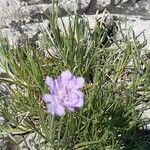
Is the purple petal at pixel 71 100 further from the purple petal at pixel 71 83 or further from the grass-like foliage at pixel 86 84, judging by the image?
the grass-like foliage at pixel 86 84

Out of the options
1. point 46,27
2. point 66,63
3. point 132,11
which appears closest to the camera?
A: point 66,63

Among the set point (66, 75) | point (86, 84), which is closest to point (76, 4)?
point (86, 84)

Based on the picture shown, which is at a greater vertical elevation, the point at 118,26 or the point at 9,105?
the point at 118,26

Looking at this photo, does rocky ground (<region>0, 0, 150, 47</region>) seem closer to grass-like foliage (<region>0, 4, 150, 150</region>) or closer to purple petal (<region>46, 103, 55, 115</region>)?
grass-like foliage (<region>0, 4, 150, 150</region>)

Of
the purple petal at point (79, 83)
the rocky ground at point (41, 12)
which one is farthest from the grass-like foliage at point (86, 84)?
the purple petal at point (79, 83)

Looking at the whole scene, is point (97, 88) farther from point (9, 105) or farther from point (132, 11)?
point (132, 11)

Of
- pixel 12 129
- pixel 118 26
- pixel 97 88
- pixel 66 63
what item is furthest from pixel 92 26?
pixel 12 129
